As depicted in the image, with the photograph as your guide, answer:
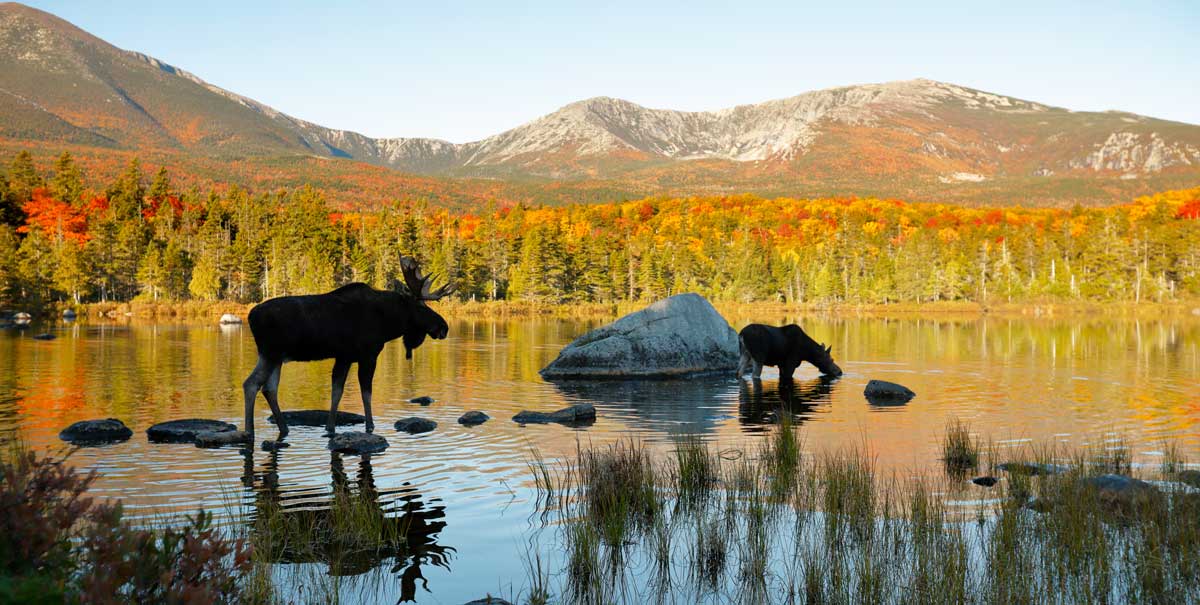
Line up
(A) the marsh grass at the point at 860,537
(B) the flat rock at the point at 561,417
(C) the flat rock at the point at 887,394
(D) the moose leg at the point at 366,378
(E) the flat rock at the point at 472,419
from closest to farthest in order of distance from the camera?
1. (A) the marsh grass at the point at 860,537
2. (D) the moose leg at the point at 366,378
3. (E) the flat rock at the point at 472,419
4. (B) the flat rock at the point at 561,417
5. (C) the flat rock at the point at 887,394

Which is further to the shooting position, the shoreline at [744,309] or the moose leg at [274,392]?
the shoreline at [744,309]

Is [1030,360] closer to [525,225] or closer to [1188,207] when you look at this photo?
[525,225]

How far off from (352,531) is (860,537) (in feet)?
17.5

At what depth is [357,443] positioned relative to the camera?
14.7m

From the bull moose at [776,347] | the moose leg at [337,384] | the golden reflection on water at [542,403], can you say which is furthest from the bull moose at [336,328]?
the bull moose at [776,347]

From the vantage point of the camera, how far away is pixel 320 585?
7.89 meters

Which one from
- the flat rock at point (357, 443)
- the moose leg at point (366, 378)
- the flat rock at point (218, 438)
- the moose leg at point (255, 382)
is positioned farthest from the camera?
the moose leg at point (366, 378)

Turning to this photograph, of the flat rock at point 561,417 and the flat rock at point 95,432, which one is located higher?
the flat rock at point 95,432

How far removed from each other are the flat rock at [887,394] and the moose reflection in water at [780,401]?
1.01 meters

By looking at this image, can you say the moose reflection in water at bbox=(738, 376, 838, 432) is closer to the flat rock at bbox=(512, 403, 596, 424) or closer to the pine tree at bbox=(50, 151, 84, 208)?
the flat rock at bbox=(512, 403, 596, 424)

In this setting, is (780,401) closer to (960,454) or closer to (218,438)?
(960,454)

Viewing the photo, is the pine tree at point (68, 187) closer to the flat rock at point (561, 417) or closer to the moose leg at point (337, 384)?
the flat rock at point (561, 417)

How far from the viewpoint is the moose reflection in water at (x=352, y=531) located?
855 centimetres

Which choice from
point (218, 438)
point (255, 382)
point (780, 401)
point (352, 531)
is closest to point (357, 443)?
point (255, 382)
